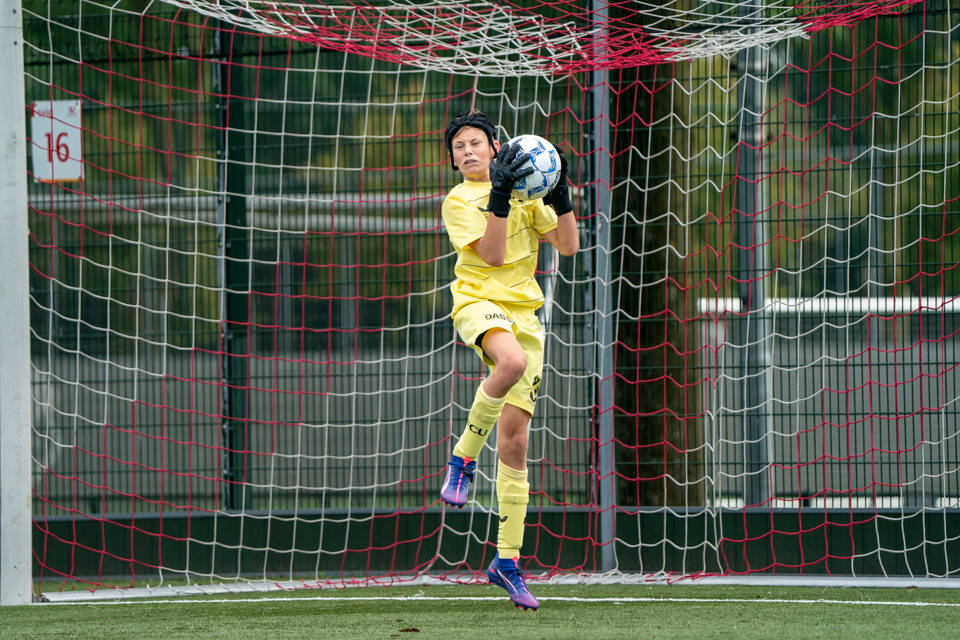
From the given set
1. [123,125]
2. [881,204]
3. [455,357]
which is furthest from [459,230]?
[123,125]

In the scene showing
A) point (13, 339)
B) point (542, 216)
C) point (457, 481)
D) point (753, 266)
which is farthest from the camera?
point (753, 266)

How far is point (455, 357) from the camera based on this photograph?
246 inches

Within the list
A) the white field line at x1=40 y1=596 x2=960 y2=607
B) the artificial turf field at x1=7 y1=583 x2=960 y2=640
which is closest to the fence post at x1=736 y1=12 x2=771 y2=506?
the artificial turf field at x1=7 y1=583 x2=960 y2=640

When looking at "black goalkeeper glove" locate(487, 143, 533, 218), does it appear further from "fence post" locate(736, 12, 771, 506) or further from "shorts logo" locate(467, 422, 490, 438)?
"fence post" locate(736, 12, 771, 506)

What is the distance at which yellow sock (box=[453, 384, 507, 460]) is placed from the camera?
4.07m

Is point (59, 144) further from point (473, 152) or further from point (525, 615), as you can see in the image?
point (525, 615)

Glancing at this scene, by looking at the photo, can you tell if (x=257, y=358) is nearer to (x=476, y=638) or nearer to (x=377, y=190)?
(x=377, y=190)

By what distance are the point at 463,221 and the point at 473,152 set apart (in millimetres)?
303

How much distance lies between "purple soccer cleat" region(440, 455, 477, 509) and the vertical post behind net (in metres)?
2.27

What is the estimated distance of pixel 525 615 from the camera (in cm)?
418

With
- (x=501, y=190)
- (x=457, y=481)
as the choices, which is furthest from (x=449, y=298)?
(x=501, y=190)

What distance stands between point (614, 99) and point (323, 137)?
1840 mm

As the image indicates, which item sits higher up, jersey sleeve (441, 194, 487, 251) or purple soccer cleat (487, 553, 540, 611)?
jersey sleeve (441, 194, 487, 251)

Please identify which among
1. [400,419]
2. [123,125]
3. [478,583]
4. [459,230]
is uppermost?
[123,125]
